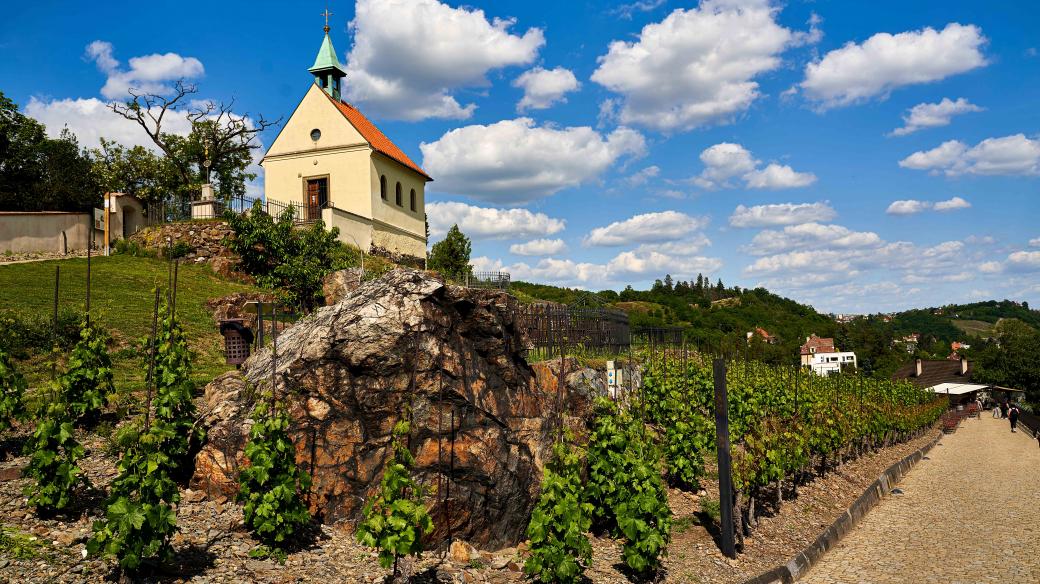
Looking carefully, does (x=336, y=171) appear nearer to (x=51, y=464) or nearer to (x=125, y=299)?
(x=125, y=299)

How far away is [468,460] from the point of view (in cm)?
694

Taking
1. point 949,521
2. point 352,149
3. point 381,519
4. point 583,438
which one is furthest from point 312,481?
point 352,149

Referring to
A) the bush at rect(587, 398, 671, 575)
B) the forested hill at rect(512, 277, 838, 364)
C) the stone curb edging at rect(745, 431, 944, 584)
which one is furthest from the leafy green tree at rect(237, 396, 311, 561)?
the forested hill at rect(512, 277, 838, 364)

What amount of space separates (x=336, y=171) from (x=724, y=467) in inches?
982

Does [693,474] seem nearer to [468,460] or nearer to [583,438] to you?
[583,438]

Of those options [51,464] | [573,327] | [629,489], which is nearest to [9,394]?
[51,464]

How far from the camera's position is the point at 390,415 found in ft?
22.4

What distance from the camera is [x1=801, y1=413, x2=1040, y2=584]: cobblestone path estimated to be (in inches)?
334

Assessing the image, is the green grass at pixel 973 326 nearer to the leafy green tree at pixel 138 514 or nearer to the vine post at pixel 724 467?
the vine post at pixel 724 467

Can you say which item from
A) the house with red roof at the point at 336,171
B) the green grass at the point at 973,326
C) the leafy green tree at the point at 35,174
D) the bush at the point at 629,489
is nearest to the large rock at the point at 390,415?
the bush at the point at 629,489

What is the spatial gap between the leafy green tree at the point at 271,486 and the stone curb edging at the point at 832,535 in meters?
5.28

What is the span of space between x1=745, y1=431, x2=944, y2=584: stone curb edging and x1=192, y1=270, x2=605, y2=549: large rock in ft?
11.2

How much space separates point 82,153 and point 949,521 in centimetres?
5477

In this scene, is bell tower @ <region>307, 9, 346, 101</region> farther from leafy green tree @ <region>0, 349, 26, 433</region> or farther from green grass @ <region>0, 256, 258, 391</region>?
leafy green tree @ <region>0, 349, 26, 433</region>
